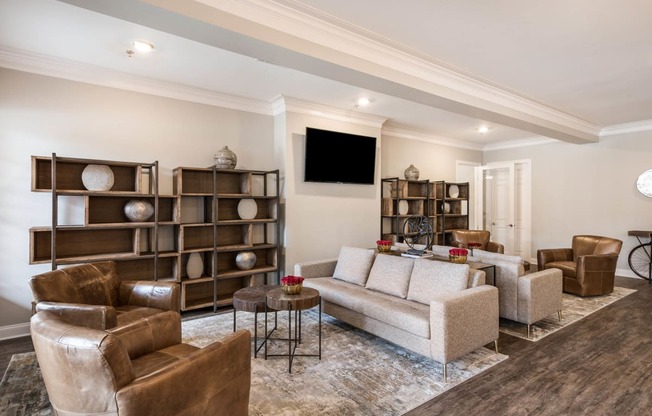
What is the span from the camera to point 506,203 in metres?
7.58

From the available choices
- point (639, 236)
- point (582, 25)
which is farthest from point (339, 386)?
point (639, 236)

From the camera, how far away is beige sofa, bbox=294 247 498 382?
2.67 m

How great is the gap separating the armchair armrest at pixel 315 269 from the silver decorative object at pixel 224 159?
1514mm

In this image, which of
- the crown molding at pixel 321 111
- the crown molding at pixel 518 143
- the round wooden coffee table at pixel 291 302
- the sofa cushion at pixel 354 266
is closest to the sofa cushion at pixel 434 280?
the sofa cushion at pixel 354 266

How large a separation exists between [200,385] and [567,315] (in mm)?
4322

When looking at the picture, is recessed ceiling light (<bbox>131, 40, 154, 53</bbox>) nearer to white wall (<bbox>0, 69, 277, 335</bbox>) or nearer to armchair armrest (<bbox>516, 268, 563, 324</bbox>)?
white wall (<bbox>0, 69, 277, 335</bbox>)

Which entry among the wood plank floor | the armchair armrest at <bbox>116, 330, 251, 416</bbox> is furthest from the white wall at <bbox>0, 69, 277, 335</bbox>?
the armchair armrest at <bbox>116, 330, 251, 416</bbox>

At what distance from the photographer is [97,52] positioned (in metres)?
3.28

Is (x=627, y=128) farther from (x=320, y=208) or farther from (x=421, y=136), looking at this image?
(x=320, y=208)

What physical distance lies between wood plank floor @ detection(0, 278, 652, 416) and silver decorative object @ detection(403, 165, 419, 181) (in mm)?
3332

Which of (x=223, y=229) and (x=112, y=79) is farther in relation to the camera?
(x=223, y=229)

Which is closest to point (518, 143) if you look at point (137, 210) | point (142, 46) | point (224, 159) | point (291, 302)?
point (224, 159)

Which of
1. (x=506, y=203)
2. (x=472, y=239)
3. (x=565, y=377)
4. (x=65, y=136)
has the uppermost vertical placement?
(x=65, y=136)

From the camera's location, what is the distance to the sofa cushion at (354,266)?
398cm
